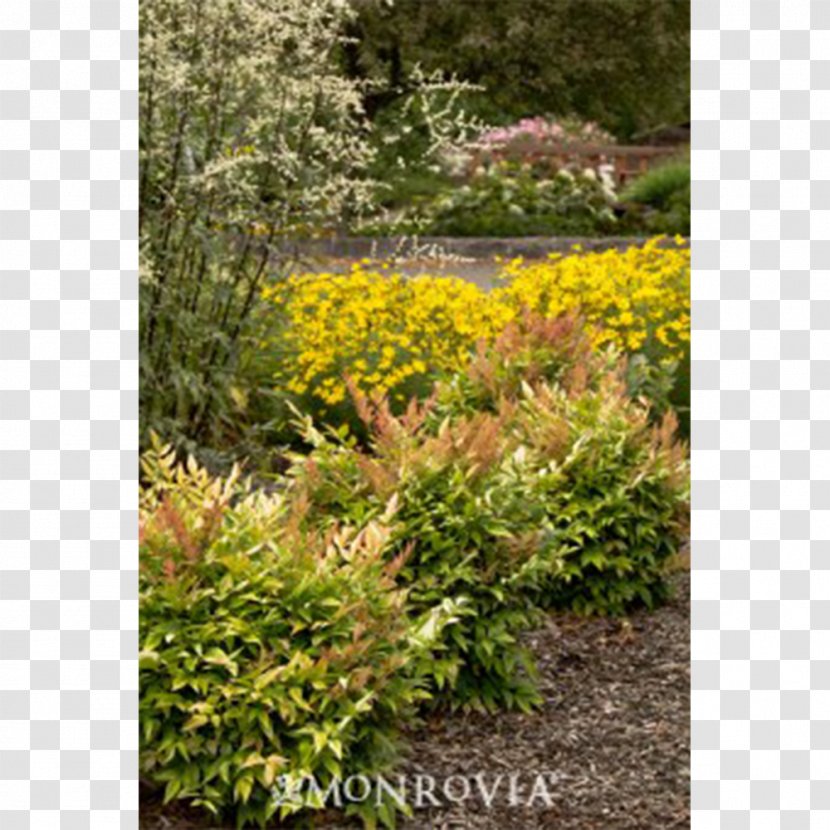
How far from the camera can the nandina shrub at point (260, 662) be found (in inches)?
131

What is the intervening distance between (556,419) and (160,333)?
5.34ft

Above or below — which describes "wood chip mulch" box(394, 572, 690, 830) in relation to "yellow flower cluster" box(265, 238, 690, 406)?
above

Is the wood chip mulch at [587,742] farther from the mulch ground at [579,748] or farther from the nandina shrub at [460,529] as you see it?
the nandina shrub at [460,529]

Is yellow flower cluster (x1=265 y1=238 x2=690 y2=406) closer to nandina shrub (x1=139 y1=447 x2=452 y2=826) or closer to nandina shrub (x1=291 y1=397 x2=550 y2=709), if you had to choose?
nandina shrub (x1=291 y1=397 x2=550 y2=709)

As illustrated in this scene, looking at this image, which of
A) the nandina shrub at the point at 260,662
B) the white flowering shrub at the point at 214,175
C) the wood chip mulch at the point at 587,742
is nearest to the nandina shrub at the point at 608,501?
the wood chip mulch at the point at 587,742

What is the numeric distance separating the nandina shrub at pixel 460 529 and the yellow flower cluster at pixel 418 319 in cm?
207

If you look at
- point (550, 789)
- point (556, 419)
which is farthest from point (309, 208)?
point (550, 789)

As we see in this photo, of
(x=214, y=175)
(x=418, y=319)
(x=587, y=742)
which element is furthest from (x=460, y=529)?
(x=418, y=319)

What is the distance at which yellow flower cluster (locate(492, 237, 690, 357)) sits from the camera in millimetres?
7039

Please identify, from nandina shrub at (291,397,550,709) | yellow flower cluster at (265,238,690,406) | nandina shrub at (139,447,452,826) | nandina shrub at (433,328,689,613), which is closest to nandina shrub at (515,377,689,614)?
nandina shrub at (433,328,689,613)

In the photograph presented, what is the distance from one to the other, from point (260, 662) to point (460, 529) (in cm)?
89

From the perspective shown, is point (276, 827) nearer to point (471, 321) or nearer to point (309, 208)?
point (309, 208)

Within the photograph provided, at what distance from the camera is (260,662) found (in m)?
3.37

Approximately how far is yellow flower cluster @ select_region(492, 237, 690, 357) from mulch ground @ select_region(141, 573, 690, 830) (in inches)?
95.7
